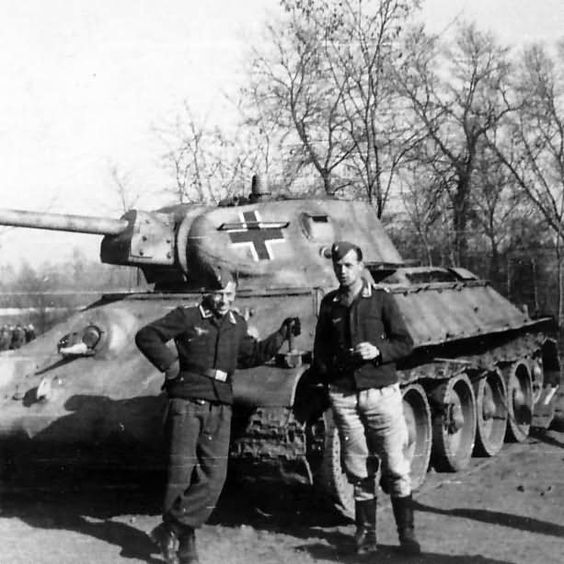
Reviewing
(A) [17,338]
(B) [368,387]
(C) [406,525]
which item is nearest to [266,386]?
(B) [368,387]

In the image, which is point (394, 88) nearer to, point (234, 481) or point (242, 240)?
point (242, 240)

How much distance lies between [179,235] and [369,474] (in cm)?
341

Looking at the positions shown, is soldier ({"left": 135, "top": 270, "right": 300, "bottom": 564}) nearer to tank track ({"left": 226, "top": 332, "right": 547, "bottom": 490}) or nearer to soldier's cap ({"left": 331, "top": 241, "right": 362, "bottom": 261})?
tank track ({"left": 226, "top": 332, "right": 547, "bottom": 490})

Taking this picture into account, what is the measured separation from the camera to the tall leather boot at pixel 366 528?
5.87m

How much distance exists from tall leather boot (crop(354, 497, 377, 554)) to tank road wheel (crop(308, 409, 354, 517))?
1.99 feet

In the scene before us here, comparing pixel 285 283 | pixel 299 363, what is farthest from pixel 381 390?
pixel 285 283

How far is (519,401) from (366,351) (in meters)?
6.09

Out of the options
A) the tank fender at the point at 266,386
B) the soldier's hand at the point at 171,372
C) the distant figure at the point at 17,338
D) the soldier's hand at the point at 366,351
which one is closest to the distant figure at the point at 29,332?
the distant figure at the point at 17,338

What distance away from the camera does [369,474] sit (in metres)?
5.90

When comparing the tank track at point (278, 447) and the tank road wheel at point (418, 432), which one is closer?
the tank track at point (278, 447)

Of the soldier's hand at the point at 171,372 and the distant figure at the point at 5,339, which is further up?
the soldier's hand at the point at 171,372

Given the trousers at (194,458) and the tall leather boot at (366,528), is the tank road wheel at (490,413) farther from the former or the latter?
the trousers at (194,458)

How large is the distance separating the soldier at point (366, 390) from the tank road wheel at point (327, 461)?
58cm

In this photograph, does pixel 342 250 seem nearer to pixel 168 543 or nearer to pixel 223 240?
pixel 168 543
